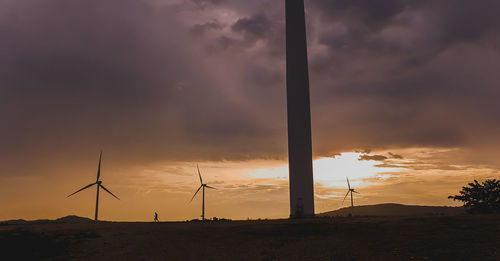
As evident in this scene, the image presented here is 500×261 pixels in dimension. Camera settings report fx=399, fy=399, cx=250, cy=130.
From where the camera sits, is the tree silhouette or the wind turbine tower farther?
the wind turbine tower

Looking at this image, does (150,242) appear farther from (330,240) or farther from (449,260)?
(449,260)

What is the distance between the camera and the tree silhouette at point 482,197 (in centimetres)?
5858

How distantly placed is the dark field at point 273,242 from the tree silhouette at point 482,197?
18.2 meters

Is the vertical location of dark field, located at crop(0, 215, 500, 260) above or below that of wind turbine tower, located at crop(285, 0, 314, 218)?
below

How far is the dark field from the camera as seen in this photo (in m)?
30.0

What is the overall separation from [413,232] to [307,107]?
127ft

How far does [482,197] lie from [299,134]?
30.2 m

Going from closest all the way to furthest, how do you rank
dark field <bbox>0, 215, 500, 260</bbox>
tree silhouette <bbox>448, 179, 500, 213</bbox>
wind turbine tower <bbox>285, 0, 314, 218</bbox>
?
dark field <bbox>0, 215, 500, 260</bbox>
tree silhouette <bbox>448, 179, 500, 213</bbox>
wind turbine tower <bbox>285, 0, 314, 218</bbox>

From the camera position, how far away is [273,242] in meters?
35.7

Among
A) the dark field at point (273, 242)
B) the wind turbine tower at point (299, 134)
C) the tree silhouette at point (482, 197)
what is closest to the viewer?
the dark field at point (273, 242)

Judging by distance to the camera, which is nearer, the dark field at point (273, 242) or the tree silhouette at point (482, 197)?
the dark field at point (273, 242)

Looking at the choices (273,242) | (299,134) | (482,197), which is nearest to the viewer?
(273,242)

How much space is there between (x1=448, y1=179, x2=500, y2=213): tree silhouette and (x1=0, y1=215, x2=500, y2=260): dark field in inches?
718

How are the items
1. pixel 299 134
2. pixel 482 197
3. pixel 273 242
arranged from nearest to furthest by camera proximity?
Answer: pixel 273 242, pixel 482 197, pixel 299 134
